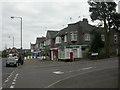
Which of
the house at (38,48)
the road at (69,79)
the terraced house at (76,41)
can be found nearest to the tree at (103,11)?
the terraced house at (76,41)

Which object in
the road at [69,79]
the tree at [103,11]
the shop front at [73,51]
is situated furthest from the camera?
the shop front at [73,51]

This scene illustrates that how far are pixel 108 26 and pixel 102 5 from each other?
4.71 meters

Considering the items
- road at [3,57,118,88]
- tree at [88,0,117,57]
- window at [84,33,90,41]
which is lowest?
road at [3,57,118,88]

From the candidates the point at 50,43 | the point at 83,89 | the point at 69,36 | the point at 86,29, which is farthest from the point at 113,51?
the point at 83,89

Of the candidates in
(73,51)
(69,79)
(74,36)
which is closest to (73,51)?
(73,51)

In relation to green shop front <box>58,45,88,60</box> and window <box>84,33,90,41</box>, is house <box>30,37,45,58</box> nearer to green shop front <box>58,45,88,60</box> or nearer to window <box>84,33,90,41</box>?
window <box>84,33,90,41</box>

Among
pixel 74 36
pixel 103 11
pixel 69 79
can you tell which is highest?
pixel 103 11

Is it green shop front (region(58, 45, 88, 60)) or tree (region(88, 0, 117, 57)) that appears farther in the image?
green shop front (region(58, 45, 88, 60))

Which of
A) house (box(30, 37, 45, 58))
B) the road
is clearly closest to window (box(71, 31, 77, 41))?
the road

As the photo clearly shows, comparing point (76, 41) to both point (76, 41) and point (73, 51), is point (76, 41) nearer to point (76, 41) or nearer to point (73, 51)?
point (76, 41)

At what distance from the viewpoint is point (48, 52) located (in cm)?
6041

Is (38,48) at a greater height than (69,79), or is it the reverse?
(38,48)

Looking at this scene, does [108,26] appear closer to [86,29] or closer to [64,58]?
[86,29]

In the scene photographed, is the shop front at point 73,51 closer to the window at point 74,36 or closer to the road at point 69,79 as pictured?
the window at point 74,36
